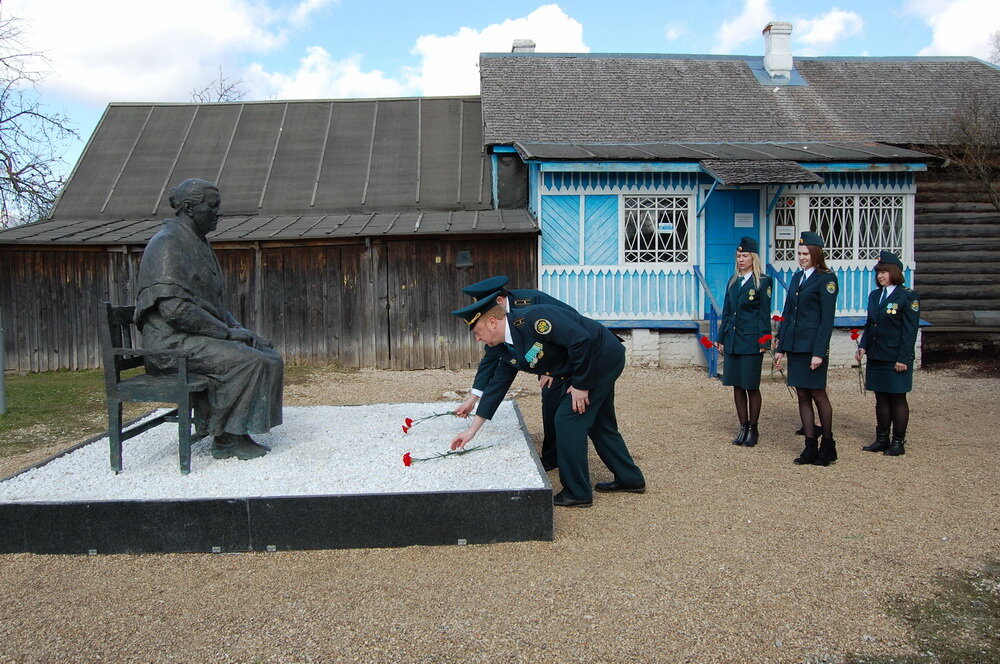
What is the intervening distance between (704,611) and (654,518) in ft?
4.13

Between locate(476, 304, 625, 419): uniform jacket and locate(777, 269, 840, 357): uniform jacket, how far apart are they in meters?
1.96

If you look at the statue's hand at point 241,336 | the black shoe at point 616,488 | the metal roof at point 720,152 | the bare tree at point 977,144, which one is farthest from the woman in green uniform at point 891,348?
the bare tree at point 977,144

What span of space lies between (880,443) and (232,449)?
5.27 meters

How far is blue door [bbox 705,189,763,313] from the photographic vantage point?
1220 centimetres

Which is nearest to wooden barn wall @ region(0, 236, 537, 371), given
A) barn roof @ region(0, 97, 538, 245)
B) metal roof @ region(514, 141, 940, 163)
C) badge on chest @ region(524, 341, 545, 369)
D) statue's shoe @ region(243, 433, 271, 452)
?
barn roof @ region(0, 97, 538, 245)

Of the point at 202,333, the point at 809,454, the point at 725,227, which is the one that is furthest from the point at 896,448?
the point at 725,227

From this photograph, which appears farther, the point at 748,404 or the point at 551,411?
the point at 748,404

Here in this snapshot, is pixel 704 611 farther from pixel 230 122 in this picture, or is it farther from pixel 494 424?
pixel 230 122

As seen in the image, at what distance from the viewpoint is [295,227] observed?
1259 cm

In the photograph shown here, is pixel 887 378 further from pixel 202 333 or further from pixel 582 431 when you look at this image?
pixel 202 333

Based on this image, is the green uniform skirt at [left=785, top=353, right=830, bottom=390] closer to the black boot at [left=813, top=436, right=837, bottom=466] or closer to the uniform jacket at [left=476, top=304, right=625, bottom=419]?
the black boot at [left=813, top=436, right=837, bottom=466]

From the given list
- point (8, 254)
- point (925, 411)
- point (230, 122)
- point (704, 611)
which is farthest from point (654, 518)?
point (230, 122)

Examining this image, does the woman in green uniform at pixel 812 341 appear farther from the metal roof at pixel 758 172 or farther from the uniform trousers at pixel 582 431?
the metal roof at pixel 758 172

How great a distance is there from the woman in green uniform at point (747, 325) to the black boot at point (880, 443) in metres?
0.93
